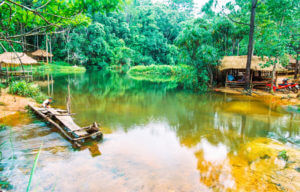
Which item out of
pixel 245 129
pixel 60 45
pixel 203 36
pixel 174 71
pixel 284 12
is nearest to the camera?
pixel 245 129

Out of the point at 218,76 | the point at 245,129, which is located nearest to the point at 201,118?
the point at 245,129

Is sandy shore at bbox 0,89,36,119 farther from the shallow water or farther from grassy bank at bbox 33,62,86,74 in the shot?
grassy bank at bbox 33,62,86,74

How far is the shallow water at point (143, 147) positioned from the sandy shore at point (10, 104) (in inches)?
28.5

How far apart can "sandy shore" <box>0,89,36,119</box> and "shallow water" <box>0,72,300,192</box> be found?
0.72 metres

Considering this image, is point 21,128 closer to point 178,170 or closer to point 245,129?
point 178,170

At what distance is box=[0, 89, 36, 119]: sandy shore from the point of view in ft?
28.8

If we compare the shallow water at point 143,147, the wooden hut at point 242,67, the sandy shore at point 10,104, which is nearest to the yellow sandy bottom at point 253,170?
the shallow water at point 143,147

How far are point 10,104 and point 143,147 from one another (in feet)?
23.9

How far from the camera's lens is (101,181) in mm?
4492

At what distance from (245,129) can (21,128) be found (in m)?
8.19

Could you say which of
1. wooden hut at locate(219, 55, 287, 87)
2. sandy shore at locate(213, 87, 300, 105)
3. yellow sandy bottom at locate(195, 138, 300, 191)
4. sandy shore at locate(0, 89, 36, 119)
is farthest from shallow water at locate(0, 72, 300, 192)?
wooden hut at locate(219, 55, 287, 87)

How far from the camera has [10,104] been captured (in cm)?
973

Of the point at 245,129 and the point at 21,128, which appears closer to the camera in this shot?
the point at 21,128

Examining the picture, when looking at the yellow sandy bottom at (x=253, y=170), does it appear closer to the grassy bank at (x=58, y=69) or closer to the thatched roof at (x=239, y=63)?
the thatched roof at (x=239, y=63)
